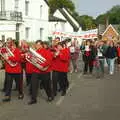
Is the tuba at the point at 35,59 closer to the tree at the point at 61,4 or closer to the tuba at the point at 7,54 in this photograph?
the tuba at the point at 7,54

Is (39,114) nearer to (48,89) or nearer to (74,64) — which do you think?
(48,89)

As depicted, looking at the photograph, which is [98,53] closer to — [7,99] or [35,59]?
[7,99]

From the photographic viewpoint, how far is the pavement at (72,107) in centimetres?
1154

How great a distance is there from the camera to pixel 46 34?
199 feet

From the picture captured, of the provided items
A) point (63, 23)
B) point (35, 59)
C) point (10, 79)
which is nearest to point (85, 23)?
point (63, 23)

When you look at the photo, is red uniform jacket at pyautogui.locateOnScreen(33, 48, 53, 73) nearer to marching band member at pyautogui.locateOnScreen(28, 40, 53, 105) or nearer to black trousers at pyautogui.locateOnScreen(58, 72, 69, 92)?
marching band member at pyautogui.locateOnScreen(28, 40, 53, 105)

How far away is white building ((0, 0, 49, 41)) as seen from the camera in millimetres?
50375

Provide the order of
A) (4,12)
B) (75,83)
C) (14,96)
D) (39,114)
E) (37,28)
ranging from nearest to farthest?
1. (39,114)
2. (14,96)
3. (75,83)
4. (4,12)
5. (37,28)

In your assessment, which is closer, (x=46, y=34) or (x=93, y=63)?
(x=93, y=63)

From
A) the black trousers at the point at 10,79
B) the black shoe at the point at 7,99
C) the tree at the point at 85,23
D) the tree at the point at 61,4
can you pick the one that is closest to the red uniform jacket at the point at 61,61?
the black trousers at the point at 10,79

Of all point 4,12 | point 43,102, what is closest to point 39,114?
point 43,102

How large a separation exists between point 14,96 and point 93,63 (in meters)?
9.64

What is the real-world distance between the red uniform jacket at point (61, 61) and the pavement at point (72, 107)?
851mm

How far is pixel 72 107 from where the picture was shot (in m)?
13.0
